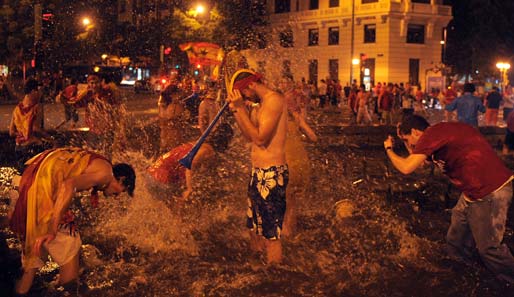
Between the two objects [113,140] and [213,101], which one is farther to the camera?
[113,140]

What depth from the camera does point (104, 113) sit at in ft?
34.8

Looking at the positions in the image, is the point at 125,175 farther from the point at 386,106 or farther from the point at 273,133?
the point at 386,106

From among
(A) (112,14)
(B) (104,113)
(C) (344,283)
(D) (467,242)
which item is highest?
(A) (112,14)

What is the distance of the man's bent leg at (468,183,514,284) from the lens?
4.86m

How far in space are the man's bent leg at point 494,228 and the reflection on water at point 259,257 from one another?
322 mm

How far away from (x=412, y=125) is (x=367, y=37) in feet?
151

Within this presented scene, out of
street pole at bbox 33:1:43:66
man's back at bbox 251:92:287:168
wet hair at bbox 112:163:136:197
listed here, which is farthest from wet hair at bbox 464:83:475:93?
street pole at bbox 33:1:43:66

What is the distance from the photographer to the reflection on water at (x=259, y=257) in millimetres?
5242

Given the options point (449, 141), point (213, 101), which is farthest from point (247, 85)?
point (213, 101)

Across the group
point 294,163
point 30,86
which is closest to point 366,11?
point 30,86

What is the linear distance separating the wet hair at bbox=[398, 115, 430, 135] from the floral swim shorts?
1040mm

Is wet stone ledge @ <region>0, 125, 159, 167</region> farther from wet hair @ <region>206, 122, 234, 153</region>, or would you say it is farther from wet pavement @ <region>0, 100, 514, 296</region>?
wet pavement @ <region>0, 100, 514, 296</region>

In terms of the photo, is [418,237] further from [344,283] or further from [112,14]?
[112,14]

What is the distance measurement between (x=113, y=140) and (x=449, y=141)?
23.7 feet
